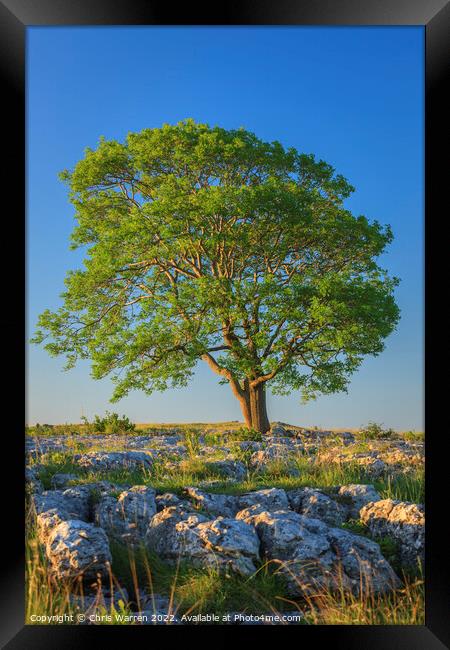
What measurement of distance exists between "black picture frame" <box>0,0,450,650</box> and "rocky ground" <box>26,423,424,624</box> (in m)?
0.30

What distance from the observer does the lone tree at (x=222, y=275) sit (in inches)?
352

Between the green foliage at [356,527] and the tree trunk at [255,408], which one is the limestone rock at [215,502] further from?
the tree trunk at [255,408]

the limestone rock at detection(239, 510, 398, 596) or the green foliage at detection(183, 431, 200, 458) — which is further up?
the green foliage at detection(183, 431, 200, 458)

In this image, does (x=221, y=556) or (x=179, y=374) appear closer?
(x=221, y=556)

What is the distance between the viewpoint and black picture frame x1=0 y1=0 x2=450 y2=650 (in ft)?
14.2

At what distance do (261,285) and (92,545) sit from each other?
5604mm

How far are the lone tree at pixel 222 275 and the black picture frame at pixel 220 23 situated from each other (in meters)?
4.03

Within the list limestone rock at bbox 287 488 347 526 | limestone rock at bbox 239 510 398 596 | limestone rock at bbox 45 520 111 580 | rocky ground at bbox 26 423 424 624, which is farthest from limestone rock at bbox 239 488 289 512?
limestone rock at bbox 45 520 111 580

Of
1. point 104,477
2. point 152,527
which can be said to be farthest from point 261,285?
point 152,527

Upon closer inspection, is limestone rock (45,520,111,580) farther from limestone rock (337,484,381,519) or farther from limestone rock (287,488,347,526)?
limestone rock (337,484,381,519)

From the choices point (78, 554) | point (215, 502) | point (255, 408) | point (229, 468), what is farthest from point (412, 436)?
point (78, 554)

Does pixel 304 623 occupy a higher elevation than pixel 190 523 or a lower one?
lower

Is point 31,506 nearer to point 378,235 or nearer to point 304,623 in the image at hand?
point 304,623

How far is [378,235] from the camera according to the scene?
8672mm
